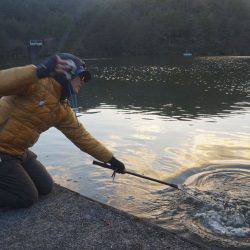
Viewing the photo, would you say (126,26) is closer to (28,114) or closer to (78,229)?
(28,114)

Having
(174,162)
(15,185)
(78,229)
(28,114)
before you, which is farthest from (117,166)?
(174,162)

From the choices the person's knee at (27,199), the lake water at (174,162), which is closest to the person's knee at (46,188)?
the person's knee at (27,199)

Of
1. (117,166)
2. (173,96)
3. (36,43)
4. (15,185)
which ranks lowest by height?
(36,43)

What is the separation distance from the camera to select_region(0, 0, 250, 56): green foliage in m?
106

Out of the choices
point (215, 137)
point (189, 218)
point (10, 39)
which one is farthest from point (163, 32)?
point (189, 218)

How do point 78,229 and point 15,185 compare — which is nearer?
point 78,229

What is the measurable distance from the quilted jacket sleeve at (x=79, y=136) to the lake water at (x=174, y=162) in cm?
203

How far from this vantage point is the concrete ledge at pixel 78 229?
527cm

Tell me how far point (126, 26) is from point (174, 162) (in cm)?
11086

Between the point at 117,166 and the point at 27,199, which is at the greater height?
the point at 117,166

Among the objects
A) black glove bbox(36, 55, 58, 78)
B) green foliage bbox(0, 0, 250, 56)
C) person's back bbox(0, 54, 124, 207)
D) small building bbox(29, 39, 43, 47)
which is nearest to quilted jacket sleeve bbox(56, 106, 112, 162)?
person's back bbox(0, 54, 124, 207)

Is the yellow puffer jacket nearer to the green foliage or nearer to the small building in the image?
the green foliage

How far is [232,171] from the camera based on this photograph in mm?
10773

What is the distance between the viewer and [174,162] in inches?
469
